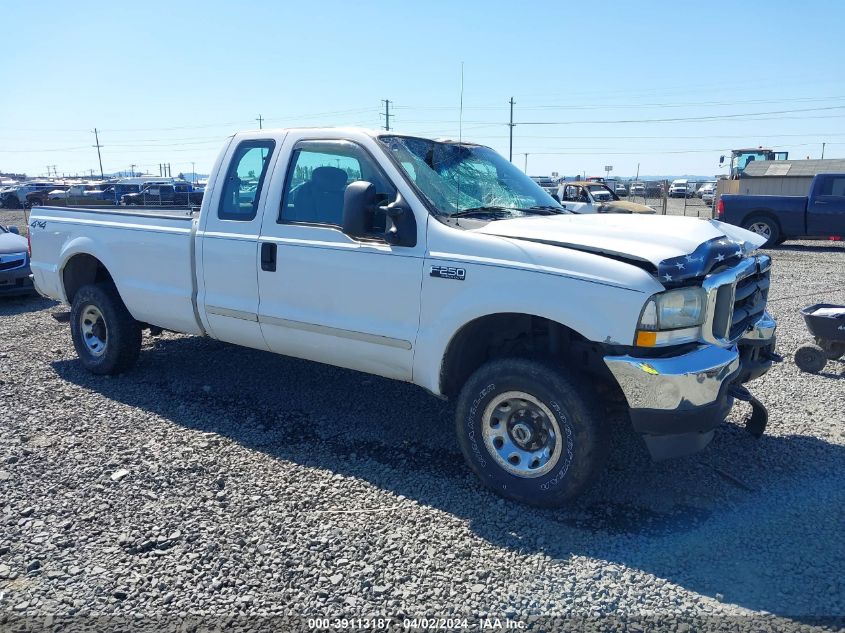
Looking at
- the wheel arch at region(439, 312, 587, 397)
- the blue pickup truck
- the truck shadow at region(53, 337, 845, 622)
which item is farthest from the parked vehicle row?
the wheel arch at region(439, 312, 587, 397)

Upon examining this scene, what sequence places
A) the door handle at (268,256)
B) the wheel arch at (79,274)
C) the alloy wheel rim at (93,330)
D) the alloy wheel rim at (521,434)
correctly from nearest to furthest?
the alloy wheel rim at (521,434) → the door handle at (268,256) → the alloy wheel rim at (93,330) → the wheel arch at (79,274)

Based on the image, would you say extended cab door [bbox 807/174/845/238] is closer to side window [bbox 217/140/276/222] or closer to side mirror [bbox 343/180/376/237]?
side window [bbox 217/140/276/222]

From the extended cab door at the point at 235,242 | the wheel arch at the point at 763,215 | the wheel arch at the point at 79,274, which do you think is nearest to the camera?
the extended cab door at the point at 235,242

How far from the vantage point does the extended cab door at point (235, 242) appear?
4871mm

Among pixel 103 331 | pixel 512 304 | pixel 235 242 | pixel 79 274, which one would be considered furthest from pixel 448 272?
pixel 79 274

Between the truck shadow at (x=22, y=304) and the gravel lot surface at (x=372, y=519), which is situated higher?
the gravel lot surface at (x=372, y=519)

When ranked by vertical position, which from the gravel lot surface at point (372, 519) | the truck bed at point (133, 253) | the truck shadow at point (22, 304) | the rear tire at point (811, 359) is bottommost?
the truck shadow at point (22, 304)

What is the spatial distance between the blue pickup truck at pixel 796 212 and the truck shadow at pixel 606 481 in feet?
44.2

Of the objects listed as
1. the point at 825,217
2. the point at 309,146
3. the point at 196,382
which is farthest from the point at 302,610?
the point at 825,217

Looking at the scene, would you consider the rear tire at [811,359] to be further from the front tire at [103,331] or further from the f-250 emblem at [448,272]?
the front tire at [103,331]

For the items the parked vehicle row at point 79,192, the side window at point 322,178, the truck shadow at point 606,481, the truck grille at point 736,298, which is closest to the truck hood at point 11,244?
the truck shadow at point 606,481

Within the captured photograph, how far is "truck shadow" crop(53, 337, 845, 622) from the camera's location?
3.24 m

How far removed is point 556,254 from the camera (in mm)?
3574

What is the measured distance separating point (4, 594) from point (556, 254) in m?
3.04
